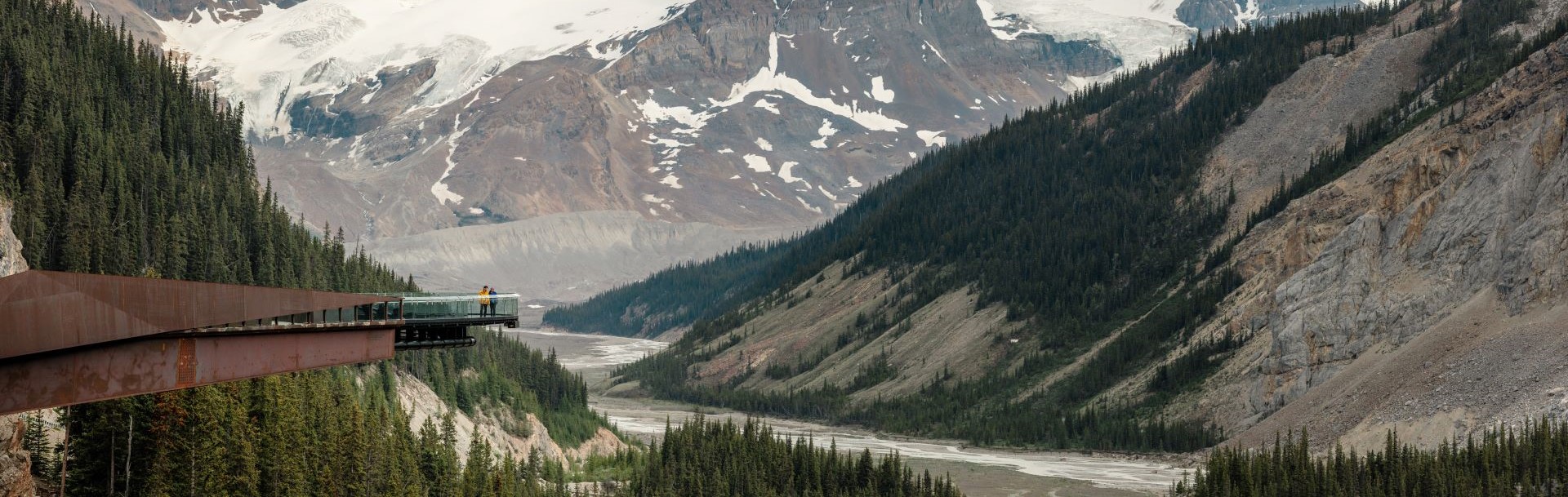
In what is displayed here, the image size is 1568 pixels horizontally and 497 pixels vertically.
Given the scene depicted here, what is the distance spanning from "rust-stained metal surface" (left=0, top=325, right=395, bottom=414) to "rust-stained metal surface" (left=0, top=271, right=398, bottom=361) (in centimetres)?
71

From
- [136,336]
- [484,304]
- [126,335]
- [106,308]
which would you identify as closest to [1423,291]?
[484,304]

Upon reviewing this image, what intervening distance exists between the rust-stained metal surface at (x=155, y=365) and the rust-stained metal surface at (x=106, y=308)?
0.71 m

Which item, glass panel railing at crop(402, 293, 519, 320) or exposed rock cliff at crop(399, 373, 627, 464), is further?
exposed rock cliff at crop(399, 373, 627, 464)

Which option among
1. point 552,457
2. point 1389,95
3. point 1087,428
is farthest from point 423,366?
point 1389,95

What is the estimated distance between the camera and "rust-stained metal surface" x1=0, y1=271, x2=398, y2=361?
1399 inches

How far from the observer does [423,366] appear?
134500 millimetres

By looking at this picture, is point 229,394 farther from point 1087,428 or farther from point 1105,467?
point 1087,428

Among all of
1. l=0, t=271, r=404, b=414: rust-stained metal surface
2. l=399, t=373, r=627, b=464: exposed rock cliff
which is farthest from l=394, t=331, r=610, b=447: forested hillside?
l=0, t=271, r=404, b=414: rust-stained metal surface

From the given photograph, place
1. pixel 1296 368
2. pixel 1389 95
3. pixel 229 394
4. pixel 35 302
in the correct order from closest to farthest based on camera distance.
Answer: pixel 35 302, pixel 229 394, pixel 1296 368, pixel 1389 95

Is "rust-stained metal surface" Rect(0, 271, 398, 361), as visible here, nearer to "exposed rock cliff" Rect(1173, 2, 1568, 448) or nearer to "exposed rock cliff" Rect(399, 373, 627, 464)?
"exposed rock cliff" Rect(399, 373, 627, 464)

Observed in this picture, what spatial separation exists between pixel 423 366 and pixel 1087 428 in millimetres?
77289

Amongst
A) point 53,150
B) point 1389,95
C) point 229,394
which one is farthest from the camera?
point 1389,95

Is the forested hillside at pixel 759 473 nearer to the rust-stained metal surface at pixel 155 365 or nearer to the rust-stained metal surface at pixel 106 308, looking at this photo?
the rust-stained metal surface at pixel 155 365

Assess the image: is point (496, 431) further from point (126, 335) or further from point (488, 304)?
point (126, 335)
